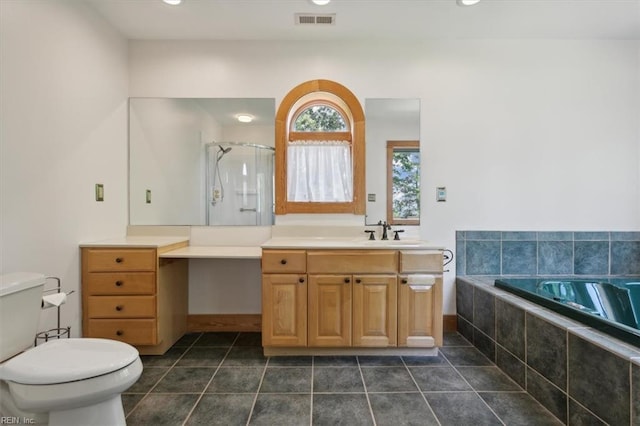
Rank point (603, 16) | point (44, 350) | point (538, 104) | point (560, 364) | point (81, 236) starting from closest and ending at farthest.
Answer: point (44, 350)
point (560, 364)
point (81, 236)
point (603, 16)
point (538, 104)

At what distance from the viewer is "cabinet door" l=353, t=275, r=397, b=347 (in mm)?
2113

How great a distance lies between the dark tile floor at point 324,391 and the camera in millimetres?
1552

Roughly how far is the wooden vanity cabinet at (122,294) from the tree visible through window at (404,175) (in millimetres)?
1822

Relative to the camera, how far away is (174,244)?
7.74 feet

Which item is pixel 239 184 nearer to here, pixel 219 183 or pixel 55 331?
pixel 219 183

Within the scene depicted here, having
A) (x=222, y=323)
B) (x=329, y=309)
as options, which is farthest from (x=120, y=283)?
(x=329, y=309)

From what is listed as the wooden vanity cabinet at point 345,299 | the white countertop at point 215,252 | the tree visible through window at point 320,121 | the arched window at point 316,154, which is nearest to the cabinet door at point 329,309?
the wooden vanity cabinet at point 345,299

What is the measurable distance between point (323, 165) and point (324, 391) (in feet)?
5.41

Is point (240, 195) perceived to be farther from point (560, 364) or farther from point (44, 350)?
point (560, 364)

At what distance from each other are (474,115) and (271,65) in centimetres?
175

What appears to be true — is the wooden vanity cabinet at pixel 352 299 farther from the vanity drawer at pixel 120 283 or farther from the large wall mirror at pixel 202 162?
the vanity drawer at pixel 120 283

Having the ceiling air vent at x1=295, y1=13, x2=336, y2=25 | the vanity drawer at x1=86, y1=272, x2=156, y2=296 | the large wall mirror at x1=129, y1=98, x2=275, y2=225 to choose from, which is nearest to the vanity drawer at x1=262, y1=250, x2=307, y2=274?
the large wall mirror at x1=129, y1=98, x2=275, y2=225

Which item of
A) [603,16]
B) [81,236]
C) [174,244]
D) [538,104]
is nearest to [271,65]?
[174,244]

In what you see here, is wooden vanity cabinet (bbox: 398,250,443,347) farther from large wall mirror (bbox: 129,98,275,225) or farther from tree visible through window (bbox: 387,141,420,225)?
large wall mirror (bbox: 129,98,275,225)
